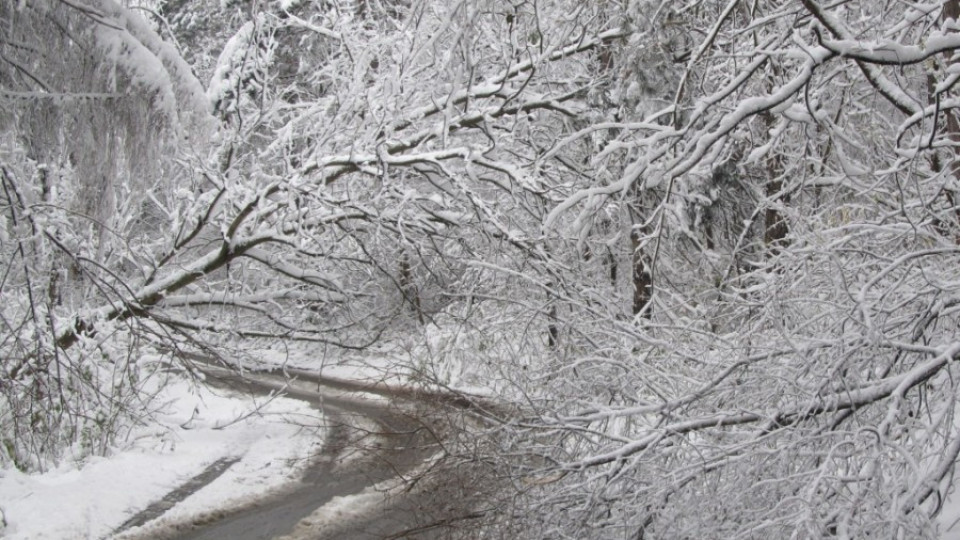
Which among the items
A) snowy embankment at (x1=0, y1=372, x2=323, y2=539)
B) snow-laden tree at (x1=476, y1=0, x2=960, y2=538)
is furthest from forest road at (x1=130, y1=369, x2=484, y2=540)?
snow-laden tree at (x1=476, y1=0, x2=960, y2=538)

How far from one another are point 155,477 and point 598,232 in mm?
6509

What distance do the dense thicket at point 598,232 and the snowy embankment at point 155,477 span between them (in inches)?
22.1

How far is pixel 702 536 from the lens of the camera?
453 cm

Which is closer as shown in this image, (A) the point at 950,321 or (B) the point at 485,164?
(A) the point at 950,321

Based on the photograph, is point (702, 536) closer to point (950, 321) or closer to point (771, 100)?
point (950, 321)

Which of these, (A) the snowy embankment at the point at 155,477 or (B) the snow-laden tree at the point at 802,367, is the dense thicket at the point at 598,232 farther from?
(A) the snowy embankment at the point at 155,477

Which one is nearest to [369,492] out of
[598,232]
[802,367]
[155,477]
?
[155,477]

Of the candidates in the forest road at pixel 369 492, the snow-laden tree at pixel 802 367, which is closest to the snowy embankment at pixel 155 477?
the forest road at pixel 369 492

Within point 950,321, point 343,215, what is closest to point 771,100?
point 950,321

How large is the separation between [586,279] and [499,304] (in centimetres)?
138

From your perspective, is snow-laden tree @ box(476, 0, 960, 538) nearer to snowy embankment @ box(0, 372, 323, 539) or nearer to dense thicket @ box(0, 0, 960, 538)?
dense thicket @ box(0, 0, 960, 538)

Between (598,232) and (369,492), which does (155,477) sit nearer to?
(369,492)

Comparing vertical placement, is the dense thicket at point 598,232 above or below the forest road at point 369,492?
above

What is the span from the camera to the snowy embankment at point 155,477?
8.14 m
